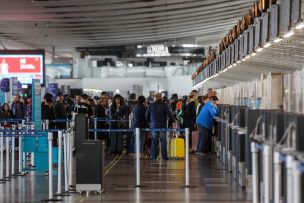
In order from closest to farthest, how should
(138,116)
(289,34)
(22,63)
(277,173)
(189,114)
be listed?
(277,173) < (289,34) < (138,116) < (189,114) < (22,63)

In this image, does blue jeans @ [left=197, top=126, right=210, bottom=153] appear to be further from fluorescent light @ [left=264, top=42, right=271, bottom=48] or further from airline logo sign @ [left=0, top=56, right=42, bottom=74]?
airline logo sign @ [left=0, top=56, right=42, bottom=74]

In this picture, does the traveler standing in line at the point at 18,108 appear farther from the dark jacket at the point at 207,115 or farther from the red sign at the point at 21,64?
the dark jacket at the point at 207,115

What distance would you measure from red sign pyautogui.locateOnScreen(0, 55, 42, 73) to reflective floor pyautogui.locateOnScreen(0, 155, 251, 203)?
13083mm

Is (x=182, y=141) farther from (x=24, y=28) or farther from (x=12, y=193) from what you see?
(x=24, y=28)

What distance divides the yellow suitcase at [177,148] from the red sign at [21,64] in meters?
11.6

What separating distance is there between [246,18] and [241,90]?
3.36 m

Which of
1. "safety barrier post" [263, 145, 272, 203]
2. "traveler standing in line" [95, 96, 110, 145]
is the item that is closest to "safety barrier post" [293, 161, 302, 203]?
"safety barrier post" [263, 145, 272, 203]

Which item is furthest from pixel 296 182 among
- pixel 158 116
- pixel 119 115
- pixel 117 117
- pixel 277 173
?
pixel 117 117

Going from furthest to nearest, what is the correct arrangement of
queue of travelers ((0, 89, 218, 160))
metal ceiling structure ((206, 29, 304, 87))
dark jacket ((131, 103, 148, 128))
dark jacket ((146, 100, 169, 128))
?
dark jacket ((131, 103, 148, 128))
queue of travelers ((0, 89, 218, 160))
dark jacket ((146, 100, 169, 128))
metal ceiling structure ((206, 29, 304, 87))

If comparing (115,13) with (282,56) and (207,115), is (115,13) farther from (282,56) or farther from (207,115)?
(282,56)

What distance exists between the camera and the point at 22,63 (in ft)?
108

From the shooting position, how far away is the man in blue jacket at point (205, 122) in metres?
22.7

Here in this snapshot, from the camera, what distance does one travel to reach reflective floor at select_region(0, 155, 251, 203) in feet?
45.1

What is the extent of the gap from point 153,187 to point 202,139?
26.7ft
